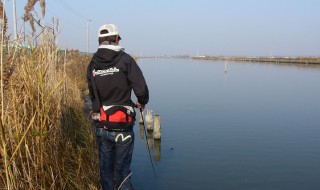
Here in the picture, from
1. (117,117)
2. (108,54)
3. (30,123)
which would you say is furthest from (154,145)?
(30,123)

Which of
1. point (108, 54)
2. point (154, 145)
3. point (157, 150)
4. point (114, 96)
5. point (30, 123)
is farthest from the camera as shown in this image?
point (154, 145)

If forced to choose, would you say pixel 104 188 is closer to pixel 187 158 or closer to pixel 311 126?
pixel 187 158

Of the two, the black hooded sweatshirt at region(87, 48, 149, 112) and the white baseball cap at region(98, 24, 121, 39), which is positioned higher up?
the white baseball cap at region(98, 24, 121, 39)

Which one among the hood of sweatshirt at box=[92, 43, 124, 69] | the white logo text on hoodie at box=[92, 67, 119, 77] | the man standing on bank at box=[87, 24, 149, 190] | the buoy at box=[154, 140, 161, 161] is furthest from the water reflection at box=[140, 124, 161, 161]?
the hood of sweatshirt at box=[92, 43, 124, 69]

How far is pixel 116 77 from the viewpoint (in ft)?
13.8

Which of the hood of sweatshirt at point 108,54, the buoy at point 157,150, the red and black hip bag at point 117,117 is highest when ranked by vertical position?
the hood of sweatshirt at point 108,54

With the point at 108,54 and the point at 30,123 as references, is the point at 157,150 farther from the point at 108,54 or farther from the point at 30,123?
the point at 30,123

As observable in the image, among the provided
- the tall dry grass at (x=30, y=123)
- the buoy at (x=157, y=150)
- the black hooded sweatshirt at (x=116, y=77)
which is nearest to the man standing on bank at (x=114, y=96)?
the black hooded sweatshirt at (x=116, y=77)

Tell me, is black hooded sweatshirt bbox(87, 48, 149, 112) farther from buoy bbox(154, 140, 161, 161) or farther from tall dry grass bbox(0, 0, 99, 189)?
buoy bbox(154, 140, 161, 161)

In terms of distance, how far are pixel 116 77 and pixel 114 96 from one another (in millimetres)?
259

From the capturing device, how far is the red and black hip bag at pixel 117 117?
168 inches

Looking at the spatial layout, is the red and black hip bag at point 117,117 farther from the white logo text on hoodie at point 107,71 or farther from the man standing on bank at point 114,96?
the white logo text on hoodie at point 107,71

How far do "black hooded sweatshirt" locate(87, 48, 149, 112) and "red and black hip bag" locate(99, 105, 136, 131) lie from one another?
67mm

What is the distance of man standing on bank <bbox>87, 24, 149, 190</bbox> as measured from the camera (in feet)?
13.8
